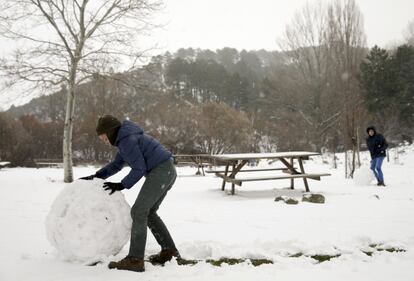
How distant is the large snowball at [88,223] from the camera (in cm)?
376

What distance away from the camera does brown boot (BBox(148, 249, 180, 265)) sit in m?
3.90

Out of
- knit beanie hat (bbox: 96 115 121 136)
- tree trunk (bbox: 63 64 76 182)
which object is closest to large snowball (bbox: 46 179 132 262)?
knit beanie hat (bbox: 96 115 121 136)

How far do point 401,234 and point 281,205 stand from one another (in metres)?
2.77

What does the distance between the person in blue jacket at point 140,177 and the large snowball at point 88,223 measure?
0.20 m

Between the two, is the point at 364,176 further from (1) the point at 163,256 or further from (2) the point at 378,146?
(1) the point at 163,256

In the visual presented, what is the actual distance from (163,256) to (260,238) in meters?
1.43

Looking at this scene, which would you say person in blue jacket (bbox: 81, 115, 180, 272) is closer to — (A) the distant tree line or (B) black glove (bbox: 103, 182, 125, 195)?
(B) black glove (bbox: 103, 182, 125, 195)

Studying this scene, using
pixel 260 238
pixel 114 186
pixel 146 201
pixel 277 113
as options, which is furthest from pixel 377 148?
pixel 277 113

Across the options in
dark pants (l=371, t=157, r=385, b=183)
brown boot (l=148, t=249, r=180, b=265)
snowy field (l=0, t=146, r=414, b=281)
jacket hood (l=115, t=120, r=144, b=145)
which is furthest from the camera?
dark pants (l=371, t=157, r=385, b=183)

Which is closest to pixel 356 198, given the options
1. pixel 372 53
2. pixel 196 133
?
pixel 196 133

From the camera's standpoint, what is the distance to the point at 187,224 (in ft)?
19.1

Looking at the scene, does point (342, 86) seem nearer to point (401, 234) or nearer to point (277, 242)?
point (401, 234)

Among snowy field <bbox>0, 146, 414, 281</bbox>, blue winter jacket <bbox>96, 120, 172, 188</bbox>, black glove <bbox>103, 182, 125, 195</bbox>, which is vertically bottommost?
snowy field <bbox>0, 146, 414, 281</bbox>

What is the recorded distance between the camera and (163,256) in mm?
3938
